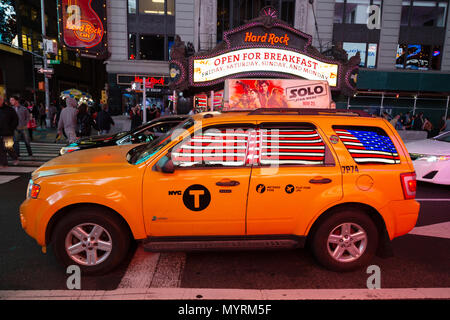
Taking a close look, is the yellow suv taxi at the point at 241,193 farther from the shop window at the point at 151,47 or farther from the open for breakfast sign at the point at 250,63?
the shop window at the point at 151,47

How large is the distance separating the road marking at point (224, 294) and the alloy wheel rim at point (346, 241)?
435 mm

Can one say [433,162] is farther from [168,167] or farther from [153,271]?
[153,271]

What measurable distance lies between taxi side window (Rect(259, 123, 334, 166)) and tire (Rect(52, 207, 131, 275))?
1.85 meters

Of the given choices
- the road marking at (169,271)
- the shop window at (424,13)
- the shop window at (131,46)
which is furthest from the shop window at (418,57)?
the road marking at (169,271)

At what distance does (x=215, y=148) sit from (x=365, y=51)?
72.7 feet

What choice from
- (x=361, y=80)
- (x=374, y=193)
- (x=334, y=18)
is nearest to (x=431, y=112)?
(x=361, y=80)

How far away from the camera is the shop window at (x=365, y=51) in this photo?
2167cm

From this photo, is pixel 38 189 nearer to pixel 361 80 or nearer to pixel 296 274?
pixel 296 274

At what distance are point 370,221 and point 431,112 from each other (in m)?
23.6

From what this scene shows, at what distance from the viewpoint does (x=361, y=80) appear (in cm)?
2169

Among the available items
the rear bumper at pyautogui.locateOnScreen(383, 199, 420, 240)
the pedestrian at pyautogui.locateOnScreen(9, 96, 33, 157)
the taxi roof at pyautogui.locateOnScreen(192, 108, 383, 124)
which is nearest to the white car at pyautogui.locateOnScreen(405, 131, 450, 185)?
the rear bumper at pyautogui.locateOnScreen(383, 199, 420, 240)

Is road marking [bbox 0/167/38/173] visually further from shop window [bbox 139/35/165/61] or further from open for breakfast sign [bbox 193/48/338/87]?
shop window [bbox 139/35/165/61]
